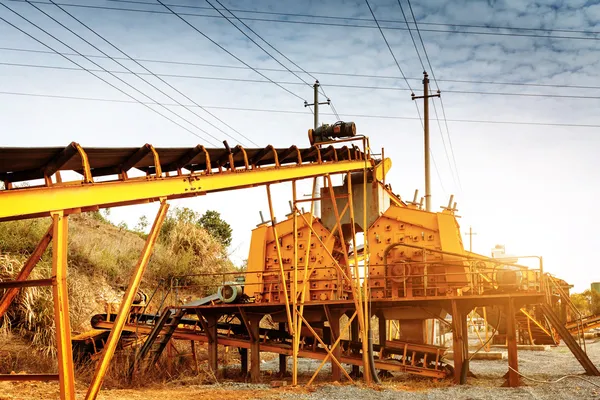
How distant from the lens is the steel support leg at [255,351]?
17984 mm

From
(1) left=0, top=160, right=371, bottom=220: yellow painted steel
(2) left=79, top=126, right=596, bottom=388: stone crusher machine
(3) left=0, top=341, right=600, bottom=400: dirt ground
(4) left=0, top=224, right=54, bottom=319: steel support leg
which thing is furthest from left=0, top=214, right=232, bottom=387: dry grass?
(4) left=0, top=224, right=54, bottom=319: steel support leg

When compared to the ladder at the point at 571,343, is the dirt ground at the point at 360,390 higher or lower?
lower

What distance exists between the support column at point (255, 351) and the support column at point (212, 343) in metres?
1.12

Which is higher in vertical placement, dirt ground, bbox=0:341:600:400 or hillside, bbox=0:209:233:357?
hillside, bbox=0:209:233:357

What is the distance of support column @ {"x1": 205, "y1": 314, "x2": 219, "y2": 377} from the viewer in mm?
18562

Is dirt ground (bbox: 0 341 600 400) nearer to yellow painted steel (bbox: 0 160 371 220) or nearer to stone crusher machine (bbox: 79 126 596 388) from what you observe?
stone crusher machine (bbox: 79 126 596 388)

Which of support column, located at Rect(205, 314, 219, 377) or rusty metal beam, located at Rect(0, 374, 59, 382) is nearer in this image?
rusty metal beam, located at Rect(0, 374, 59, 382)

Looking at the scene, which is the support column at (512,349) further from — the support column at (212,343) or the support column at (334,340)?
the support column at (212,343)

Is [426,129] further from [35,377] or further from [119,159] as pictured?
[35,377]

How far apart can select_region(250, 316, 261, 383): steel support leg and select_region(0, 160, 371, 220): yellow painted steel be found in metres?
6.87

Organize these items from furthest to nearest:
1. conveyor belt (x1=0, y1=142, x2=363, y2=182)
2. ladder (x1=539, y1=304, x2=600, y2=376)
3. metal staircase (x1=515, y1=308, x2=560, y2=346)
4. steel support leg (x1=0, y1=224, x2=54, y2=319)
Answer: metal staircase (x1=515, y1=308, x2=560, y2=346), ladder (x1=539, y1=304, x2=600, y2=376), steel support leg (x1=0, y1=224, x2=54, y2=319), conveyor belt (x1=0, y1=142, x2=363, y2=182)

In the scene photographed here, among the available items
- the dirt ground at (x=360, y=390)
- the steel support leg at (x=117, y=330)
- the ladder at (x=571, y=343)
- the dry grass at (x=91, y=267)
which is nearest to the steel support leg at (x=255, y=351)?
the dirt ground at (x=360, y=390)

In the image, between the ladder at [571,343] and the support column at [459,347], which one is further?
the ladder at [571,343]

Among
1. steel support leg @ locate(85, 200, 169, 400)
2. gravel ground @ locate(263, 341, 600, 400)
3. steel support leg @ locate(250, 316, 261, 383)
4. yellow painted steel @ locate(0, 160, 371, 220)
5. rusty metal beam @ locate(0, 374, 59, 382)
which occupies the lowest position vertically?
gravel ground @ locate(263, 341, 600, 400)
